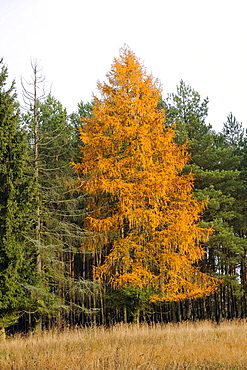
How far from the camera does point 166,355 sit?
9.37 metres

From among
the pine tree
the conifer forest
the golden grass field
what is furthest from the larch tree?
the golden grass field

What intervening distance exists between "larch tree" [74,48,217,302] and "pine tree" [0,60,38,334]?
3083mm

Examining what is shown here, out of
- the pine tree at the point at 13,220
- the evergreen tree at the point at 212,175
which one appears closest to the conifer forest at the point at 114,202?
the pine tree at the point at 13,220

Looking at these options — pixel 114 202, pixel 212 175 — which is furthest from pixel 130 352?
pixel 212 175

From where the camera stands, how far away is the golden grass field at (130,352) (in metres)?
8.20

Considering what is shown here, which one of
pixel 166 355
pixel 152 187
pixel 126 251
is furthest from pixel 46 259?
pixel 166 355

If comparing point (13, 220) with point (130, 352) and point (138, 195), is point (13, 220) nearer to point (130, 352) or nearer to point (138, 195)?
point (138, 195)

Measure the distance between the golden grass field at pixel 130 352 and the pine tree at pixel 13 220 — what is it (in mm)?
2669

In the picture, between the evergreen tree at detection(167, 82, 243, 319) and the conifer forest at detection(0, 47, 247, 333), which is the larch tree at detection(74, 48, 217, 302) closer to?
the conifer forest at detection(0, 47, 247, 333)

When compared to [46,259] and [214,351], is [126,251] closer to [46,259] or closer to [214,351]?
[46,259]

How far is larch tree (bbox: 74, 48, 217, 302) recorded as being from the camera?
16.5 meters

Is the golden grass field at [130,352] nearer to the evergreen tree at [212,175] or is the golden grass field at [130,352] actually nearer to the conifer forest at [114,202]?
the conifer forest at [114,202]

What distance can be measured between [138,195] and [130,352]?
811 cm

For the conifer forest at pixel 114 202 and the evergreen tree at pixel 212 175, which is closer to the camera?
the conifer forest at pixel 114 202
